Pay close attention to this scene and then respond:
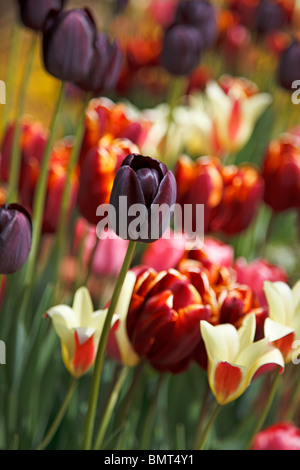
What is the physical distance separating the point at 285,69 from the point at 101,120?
0.24m

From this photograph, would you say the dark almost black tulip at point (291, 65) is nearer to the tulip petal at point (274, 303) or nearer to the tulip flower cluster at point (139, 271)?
the tulip flower cluster at point (139, 271)

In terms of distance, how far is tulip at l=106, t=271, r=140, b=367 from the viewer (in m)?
0.39

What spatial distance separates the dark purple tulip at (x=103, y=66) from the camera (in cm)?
47

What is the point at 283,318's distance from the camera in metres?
0.38

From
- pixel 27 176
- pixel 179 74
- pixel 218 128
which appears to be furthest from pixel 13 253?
pixel 218 128

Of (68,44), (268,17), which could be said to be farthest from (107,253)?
(268,17)

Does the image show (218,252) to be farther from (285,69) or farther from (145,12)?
(145,12)

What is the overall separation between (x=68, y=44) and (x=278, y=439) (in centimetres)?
29

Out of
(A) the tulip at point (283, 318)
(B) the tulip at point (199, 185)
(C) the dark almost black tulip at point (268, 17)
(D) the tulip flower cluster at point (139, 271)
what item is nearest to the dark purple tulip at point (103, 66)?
(D) the tulip flower cluster at point (139, 271)

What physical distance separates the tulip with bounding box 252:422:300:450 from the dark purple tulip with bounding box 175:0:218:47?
0.45 meters

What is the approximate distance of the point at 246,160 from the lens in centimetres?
100

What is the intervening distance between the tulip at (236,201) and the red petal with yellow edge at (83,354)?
227 millimetres

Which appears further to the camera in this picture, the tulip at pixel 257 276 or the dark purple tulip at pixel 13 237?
the tulip at pixel 257 276

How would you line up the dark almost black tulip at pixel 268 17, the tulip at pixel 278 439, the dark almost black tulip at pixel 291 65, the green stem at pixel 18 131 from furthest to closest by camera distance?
the dark almost black tulip at pixel 268 17, the dark almost black tulip at pixel 291 65, the green stem at pixel 18 131, the tulip at pixel 278 439
